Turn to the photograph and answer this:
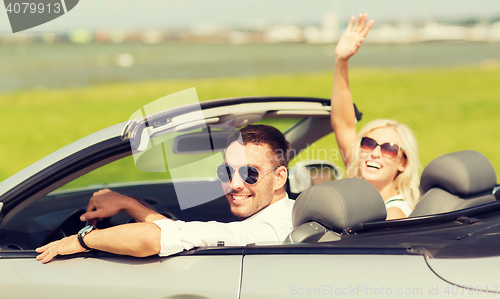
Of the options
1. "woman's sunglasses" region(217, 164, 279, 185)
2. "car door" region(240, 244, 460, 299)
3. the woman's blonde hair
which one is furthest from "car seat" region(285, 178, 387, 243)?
the woman's blonde hair

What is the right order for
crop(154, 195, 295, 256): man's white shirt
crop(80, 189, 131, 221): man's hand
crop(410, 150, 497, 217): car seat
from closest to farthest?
1. crop(154, 195, 295, 256): man's white shirt
2. crop(80, 189, 131, 221): man's hand
3. crop(410, 150, 497, 217): car seat

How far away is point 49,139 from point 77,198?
8.81 metres

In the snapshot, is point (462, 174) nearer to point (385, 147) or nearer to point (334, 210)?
point (385, 147)

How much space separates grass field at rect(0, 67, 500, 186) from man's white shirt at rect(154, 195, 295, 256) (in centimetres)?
520

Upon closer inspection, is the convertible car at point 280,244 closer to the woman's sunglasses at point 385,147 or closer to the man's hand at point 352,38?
the woman's sunglasses at point 385,147

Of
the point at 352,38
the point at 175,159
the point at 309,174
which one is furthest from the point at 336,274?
the point at 352,38

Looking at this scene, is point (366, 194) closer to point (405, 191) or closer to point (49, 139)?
point (405, 191)

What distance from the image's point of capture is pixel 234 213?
6.97 ft

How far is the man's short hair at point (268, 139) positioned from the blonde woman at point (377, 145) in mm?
764

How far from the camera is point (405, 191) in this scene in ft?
9.30

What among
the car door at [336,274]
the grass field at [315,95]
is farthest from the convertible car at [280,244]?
the grass field at [315,95]

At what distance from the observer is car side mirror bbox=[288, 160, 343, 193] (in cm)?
306

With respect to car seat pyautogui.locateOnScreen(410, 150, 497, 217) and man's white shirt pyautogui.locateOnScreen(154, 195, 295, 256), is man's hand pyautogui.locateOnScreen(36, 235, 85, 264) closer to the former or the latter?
man's white shirt pyautogui.locateOnScreen(154, 195, 295, 256)

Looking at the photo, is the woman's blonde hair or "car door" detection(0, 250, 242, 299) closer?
"car door" detection(0, 250, 242, 299)
